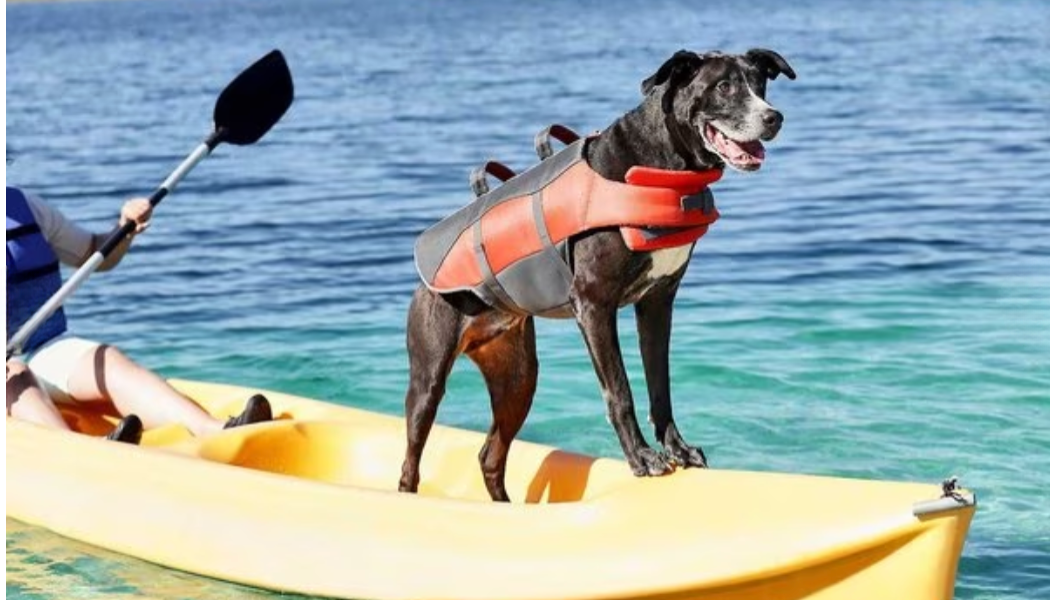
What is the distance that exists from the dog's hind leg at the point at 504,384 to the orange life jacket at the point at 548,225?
0.24 metres

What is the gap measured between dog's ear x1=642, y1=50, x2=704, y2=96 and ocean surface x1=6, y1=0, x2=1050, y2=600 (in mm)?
1292

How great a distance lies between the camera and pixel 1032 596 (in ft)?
15.2

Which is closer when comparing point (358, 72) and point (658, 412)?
point (658, 412)

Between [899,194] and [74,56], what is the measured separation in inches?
916

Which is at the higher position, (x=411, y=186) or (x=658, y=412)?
(x=658, y=412)

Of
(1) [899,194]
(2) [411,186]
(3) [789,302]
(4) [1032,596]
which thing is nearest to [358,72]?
(2) [411,186]

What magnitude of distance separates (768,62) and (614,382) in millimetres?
745

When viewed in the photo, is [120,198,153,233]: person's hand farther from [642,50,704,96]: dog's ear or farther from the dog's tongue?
the dog's tongue

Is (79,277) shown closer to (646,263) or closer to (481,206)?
(481,206)

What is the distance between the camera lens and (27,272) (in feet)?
17.5

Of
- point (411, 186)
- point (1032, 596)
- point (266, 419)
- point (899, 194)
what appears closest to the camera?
point (1032, 596)

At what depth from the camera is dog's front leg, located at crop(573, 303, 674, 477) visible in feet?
13.1

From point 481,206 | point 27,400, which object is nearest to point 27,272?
point 27,400

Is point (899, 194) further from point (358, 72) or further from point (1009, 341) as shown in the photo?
point (358, 72)
